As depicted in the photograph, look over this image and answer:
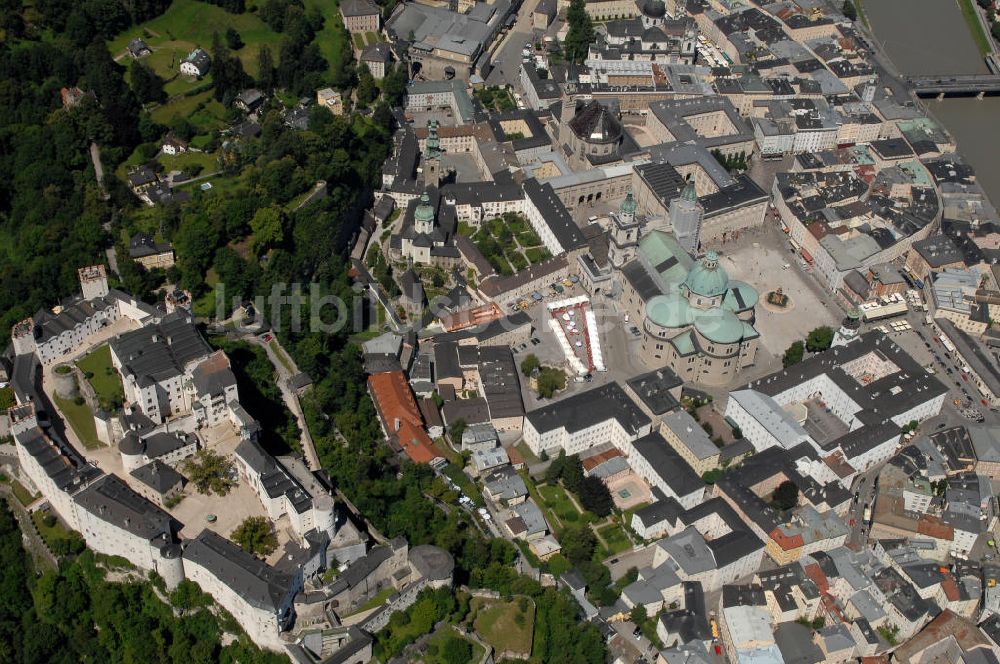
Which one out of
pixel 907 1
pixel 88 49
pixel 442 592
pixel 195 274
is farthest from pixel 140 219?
pixel 907 1

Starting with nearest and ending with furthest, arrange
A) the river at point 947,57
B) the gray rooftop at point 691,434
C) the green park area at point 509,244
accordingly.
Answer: the gray rooftop at point 691,434 → the green park area at point 509,244 → the river at point 947,57

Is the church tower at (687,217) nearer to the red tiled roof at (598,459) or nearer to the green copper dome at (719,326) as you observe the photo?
the green copper dome at (719,326)

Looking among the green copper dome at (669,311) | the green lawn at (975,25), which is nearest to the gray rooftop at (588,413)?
the green copper dome at (669,311)

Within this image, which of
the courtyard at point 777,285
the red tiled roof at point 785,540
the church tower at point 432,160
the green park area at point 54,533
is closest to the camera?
the green park area at point 54,533

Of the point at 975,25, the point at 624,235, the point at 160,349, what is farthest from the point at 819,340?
the point at 975,25

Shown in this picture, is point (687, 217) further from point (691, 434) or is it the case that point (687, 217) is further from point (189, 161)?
point (189, 161)
